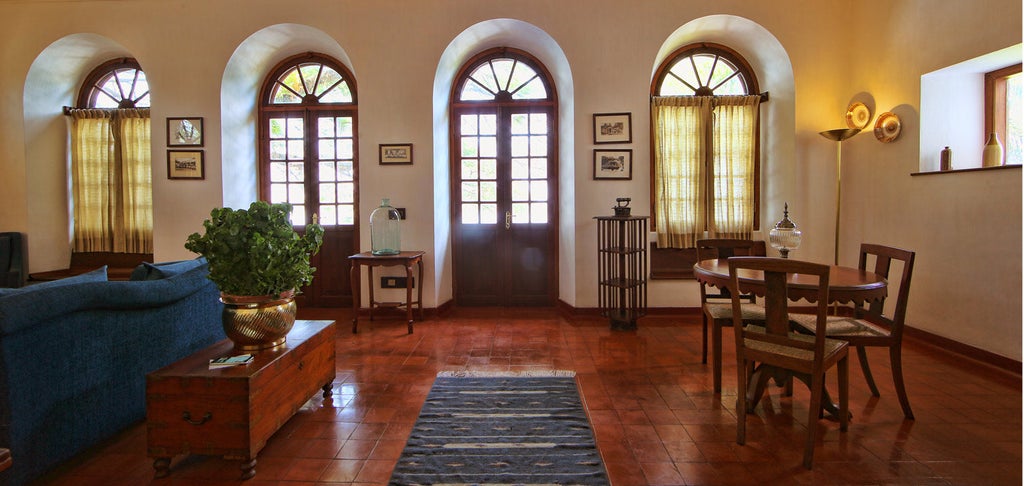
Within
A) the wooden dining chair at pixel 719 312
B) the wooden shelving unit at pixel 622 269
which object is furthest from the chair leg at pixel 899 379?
the wooden shelving unit at pixel 622 269

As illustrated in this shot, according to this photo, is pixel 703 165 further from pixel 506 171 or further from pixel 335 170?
pixel 335 170

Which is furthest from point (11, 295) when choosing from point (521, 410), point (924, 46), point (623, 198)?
point (924, 46)

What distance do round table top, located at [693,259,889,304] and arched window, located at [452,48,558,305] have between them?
3.06m

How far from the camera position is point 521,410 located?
2.96 meters

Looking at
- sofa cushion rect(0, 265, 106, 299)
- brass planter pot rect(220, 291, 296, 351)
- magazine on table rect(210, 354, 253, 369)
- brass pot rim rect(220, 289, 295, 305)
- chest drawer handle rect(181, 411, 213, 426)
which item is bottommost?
chest drawer handle rect(181, 411, 213, 426)

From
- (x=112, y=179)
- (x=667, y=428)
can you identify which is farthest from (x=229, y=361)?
(x=112, y=179)

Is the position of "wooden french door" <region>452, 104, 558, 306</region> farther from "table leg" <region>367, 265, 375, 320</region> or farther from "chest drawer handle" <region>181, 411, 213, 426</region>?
"chest drawer handle" <region>181, 411, 213, 426</region>

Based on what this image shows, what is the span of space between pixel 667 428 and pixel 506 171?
12.3 feet

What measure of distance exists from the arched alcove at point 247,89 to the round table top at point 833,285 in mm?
4450

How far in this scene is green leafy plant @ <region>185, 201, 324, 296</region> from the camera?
2.35m

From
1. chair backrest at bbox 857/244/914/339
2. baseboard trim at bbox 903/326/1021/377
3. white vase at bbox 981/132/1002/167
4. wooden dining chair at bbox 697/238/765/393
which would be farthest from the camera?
white vase at bbox 981/132/1002/167

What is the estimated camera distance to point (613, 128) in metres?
5.28

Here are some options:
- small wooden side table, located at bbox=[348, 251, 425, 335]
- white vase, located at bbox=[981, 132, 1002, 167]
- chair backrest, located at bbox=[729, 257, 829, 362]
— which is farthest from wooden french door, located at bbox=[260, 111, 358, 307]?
white vase, located at bbox=[981, 132, 1002, 167]

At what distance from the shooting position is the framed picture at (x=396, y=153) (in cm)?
533
